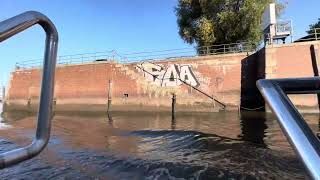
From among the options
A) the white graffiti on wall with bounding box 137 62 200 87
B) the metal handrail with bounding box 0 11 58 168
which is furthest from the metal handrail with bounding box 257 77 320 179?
the white graffiti on wall with bounding box 137 62 200 87

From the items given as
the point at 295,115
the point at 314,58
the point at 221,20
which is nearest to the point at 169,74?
the point at 221,20

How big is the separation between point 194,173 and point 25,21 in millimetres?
→ 5636

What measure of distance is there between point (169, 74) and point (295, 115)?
100 feet

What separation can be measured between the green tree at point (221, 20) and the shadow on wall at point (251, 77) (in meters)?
3.29

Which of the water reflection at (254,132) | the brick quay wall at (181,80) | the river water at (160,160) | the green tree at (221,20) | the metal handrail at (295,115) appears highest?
the green tree at (221,20)

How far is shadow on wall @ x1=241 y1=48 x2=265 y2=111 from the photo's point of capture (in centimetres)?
2834

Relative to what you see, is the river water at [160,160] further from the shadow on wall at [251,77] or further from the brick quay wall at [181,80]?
the shadow on wall at [251,77]

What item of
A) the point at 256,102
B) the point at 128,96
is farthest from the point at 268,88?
the point at 128,96

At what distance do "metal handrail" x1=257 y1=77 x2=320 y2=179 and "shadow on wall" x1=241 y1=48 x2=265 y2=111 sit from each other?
26989 millimetres

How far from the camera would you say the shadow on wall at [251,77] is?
28339 mm

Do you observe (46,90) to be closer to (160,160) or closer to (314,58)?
(160,160)

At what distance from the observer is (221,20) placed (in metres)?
31.8

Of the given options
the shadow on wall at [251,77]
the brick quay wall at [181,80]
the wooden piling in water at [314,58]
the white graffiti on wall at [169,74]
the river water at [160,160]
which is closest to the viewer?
the river water at [160,160]

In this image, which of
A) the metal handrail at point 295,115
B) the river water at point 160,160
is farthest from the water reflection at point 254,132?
the metal handrail at point 295,115
